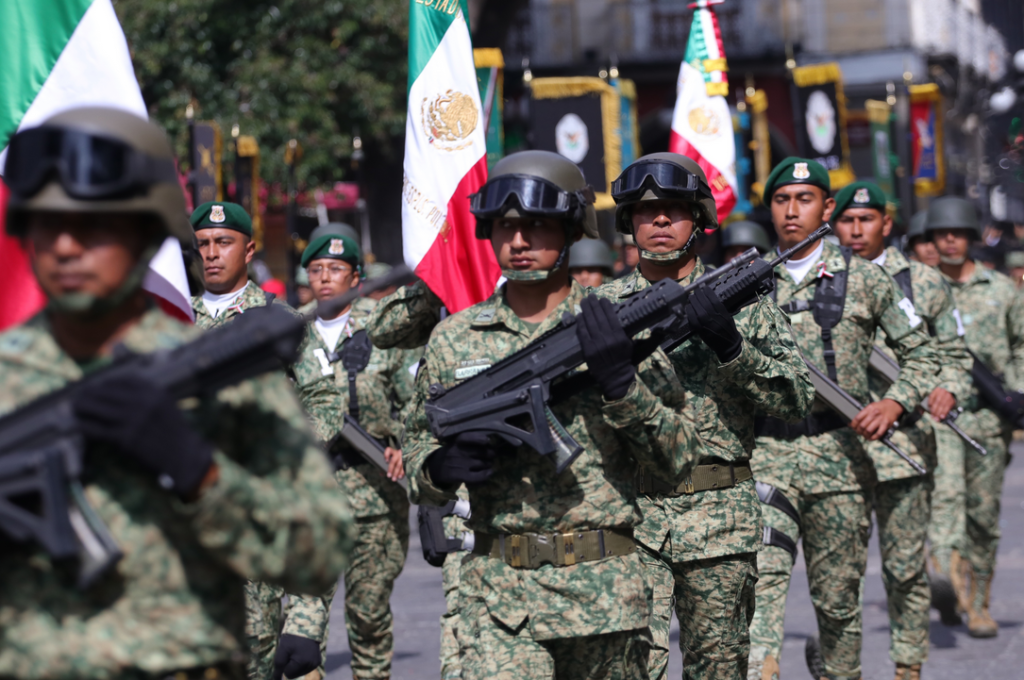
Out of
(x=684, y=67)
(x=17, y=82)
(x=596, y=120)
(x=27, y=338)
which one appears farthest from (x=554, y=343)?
(x=596, y=120)

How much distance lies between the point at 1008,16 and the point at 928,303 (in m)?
45.9

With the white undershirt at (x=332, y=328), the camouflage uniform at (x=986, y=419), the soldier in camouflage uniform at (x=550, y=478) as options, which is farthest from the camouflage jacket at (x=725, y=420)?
the camouflage uniform at (x=986, y=419)

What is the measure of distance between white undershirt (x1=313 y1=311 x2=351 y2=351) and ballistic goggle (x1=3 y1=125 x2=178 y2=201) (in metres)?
5.08

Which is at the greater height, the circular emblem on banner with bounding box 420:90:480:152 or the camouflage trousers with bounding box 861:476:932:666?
the circular emblem on banner with bounding box 420:90:480:152


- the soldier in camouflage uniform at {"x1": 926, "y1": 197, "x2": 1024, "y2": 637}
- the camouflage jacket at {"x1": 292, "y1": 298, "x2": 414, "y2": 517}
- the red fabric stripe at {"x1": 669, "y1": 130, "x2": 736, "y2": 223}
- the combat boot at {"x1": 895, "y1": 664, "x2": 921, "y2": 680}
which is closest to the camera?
the combat boot at {"x1": 895, "y1": 664, "x2": 921, "y2": 680}

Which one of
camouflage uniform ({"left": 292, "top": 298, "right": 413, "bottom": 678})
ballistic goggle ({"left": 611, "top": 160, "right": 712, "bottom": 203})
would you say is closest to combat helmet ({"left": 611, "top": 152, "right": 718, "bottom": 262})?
ballistic goggle ({"left": 611, "top": 160, "right": 712, "bottom": 203})

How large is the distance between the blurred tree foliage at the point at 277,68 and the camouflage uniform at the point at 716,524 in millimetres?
16993

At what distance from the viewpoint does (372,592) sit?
7.39 metres

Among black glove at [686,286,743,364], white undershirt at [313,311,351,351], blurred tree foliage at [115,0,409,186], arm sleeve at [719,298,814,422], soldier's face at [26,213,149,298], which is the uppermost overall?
blurred tree foliage at [115,0,409,186]

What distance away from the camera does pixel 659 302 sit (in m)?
4.39

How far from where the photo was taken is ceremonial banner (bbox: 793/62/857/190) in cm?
2022

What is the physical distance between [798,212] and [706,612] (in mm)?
2325

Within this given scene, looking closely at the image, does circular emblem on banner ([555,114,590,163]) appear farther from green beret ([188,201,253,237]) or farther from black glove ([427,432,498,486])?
black glove ([427,432,498,486])

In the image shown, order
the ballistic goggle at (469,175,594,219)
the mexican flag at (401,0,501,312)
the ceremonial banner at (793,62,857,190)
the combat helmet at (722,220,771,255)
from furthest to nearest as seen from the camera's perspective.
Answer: the ceremonial banner at (793,62,857,190)
the combat helmet at (722,220,771,255)
the mexican flag at (401,0,501,312)
the ballistic goggle at (469,175,594,219)
